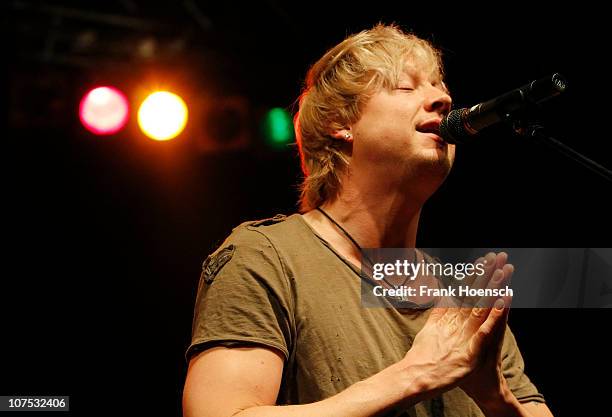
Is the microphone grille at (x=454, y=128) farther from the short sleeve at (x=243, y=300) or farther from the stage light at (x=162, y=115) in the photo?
the stage light at (x=162, y=115)

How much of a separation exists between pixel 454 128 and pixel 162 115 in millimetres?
2679

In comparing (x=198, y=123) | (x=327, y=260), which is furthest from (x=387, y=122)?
(x=198, y=123)

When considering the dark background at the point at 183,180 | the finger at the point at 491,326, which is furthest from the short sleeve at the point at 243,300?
the dark background at the point at 183,180

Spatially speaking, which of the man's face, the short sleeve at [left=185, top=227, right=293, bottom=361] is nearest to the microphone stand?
the man's face

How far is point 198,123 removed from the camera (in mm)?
4422

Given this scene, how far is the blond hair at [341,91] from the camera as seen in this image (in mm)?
2449

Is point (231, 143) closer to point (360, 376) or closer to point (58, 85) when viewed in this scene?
point (58, 85)

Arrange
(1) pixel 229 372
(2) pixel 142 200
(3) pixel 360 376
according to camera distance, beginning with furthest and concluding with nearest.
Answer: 1. (2) pixel 142 200
2. (3) pixel 360 376
3. (1) pixel 229 372

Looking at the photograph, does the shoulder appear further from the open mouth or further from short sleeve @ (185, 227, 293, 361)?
the open mouth

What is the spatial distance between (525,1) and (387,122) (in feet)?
6.66

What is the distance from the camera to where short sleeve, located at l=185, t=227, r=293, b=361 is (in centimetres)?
184

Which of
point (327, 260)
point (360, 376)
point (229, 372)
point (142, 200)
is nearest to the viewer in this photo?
point (229, 372)

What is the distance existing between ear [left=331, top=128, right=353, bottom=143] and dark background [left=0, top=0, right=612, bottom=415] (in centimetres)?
162

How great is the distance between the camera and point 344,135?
2.46 metres
